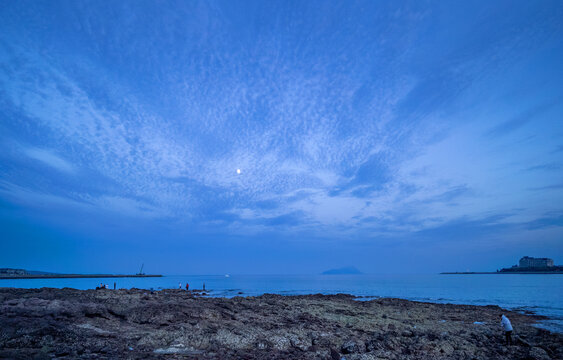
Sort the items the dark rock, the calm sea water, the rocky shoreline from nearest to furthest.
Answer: the rocky shoreline < the dark rock < the calm sea water

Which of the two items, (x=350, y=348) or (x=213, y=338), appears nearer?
(x=350, y=348)

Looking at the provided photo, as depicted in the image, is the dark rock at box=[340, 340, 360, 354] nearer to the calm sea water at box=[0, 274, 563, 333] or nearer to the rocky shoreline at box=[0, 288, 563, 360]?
the rocky shoreline at box=[0, 288, 563, 360]

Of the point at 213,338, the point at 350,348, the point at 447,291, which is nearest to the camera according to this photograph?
the point at 350,348

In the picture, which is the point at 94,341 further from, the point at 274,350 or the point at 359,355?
the point at 359,355

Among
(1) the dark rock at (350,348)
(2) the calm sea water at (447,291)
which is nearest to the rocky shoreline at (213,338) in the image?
(1) the dark rock at (350,348)

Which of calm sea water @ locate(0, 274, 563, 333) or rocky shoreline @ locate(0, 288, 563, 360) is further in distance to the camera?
calm sea water @ locate(0, 274, 563, 333)

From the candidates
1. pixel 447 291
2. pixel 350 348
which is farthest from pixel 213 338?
pixel 447 291

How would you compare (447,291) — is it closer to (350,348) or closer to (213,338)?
(350,348)

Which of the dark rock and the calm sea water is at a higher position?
the dark rock

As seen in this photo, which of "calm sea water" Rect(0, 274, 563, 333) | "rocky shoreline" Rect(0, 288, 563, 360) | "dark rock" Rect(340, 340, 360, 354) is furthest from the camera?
"calm sea water" Rect(0, 274, 563, 333)

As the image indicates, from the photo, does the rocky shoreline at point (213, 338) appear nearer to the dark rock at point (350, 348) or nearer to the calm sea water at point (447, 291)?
the dark rock at point (350, 348)

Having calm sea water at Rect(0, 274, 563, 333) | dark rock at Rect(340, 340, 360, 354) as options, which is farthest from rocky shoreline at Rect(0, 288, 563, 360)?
calm sea water at Rect(0, 274, 563, 333)

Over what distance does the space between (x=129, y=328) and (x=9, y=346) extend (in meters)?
5.76

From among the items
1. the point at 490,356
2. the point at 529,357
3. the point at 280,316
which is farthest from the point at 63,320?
the point at 529,357
